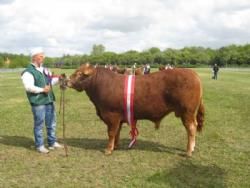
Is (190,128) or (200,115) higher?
(200,115)

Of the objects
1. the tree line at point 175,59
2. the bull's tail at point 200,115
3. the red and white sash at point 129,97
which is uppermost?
the red and white sash at point 129,97

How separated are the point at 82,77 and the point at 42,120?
4.44 feet

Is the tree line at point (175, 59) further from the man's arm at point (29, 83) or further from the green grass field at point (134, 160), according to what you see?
the man's arm at point (29, 83)

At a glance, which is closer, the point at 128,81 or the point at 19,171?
the point at 19,171

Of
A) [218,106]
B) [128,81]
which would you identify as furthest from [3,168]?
[218,106]

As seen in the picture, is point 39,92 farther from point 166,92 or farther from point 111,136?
point 166,92

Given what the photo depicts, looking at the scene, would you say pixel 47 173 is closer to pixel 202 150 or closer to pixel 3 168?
pixel 3 168

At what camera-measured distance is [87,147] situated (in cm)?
1005

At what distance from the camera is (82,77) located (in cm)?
945

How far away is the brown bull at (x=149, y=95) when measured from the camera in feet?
29.3

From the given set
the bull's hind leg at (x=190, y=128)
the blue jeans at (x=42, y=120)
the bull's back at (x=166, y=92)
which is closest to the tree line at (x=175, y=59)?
the blue jeans at (x=42, y=120)

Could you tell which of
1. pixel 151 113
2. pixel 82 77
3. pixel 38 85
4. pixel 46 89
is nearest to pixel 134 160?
pixel 151 113

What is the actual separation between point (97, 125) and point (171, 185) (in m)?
6.52

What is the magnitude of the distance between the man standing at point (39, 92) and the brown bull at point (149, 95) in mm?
556
